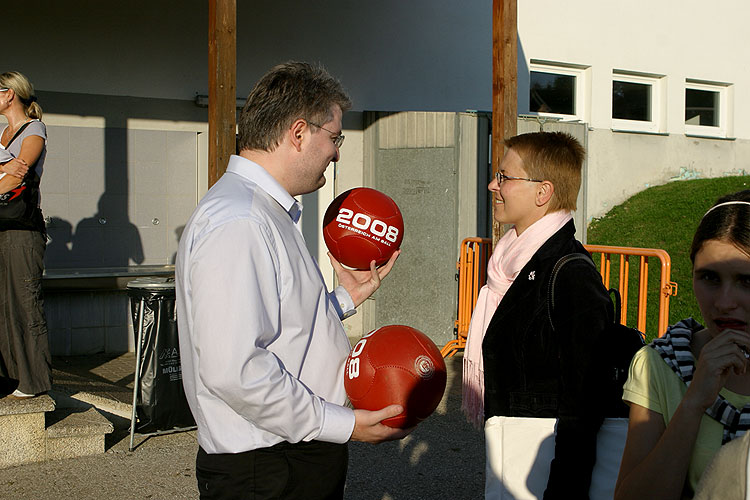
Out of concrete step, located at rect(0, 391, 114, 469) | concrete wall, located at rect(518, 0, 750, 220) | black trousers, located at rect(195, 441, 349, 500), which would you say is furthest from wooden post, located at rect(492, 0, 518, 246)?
concrete wall, located at rect(518, 0, 750, 220)

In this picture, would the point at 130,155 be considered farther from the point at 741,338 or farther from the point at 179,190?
the point at 741,338

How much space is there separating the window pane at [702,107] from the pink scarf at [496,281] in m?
13.0

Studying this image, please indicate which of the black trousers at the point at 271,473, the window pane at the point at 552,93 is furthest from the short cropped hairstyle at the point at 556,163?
the window pane at the point at 552,93

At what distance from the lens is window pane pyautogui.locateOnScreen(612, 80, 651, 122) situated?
1420cm

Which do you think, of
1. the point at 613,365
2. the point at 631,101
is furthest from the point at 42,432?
the point at 631,101

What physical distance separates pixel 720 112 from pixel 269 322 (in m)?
15.4

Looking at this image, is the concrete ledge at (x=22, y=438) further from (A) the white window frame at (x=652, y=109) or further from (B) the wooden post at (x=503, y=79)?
(A) the white window frame at (x=652, y=109)

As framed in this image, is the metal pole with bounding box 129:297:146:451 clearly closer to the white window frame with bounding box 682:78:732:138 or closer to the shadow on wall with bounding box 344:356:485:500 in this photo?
the shadow on wall with bounding box 344:356:485:500

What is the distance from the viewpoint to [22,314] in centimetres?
537

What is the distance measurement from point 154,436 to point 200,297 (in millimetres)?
4181

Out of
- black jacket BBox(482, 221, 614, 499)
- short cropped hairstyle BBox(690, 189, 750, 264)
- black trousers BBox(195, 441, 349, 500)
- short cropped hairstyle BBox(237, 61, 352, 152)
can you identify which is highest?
short cropped hairstyle BBox(237, 61, 352, 152)

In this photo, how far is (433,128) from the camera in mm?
9266

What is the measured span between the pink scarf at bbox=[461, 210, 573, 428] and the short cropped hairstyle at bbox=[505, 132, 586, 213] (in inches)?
2.7

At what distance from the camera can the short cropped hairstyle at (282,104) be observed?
7.69 feet
